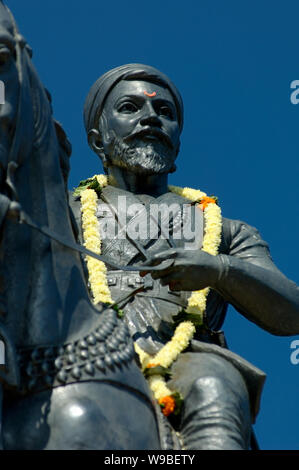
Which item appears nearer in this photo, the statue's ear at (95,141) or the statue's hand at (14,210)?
the statue's hand at (14,210)

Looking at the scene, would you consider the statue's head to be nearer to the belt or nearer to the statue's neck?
the statue's neck

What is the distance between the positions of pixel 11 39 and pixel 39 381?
2.30m

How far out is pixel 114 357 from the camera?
331 inches

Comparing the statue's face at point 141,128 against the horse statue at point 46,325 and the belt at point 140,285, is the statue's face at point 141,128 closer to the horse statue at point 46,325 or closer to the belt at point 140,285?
the belt at point 140,285

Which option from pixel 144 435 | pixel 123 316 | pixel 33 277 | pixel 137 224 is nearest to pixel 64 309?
pixel 33 277

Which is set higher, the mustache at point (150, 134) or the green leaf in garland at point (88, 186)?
the mustache at point (150, 134)

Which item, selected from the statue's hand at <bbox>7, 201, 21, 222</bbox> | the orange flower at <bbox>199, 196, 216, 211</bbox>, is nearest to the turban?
the orange flower at <bbox>199, 196, 216, 211</bbox>

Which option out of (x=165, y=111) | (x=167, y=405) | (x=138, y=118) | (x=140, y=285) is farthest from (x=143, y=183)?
(x=167, y=405)

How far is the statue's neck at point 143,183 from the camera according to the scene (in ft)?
41.7

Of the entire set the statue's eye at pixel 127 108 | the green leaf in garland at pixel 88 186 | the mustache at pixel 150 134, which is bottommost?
the green leaf in garland at pixel 88 186

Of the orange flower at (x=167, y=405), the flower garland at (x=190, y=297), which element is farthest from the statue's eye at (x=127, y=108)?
the orange flower at (x=167, y=405)

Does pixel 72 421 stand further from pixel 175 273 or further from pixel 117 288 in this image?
pixel 117 288

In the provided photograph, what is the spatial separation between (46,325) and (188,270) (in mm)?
2657

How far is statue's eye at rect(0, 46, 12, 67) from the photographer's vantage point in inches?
336
